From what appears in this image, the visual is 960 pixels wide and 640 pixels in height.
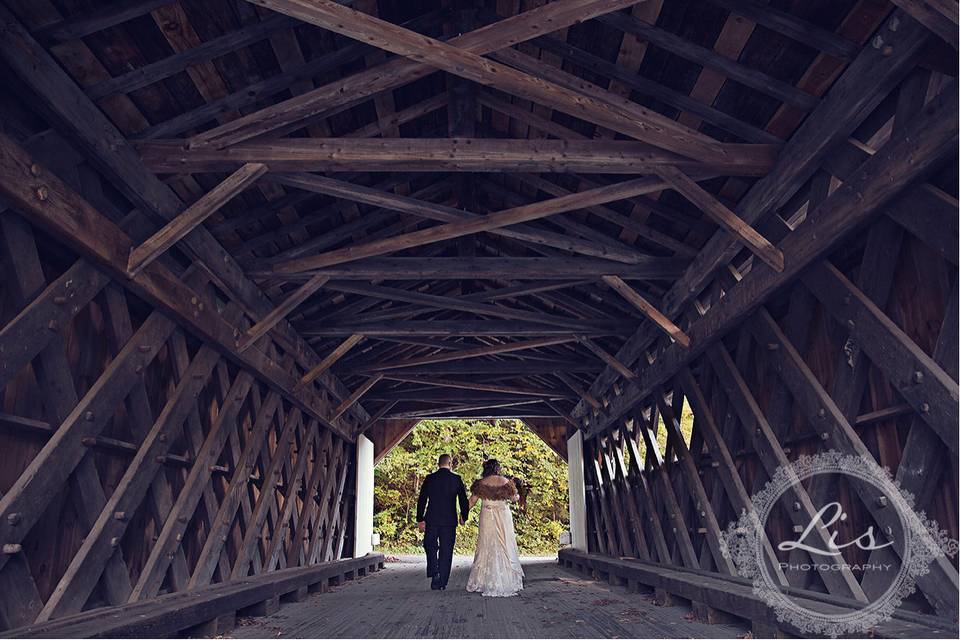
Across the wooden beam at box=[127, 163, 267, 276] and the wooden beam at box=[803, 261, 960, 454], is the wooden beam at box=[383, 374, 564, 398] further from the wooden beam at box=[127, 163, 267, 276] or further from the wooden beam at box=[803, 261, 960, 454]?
the wooden beam at box=[803, 261, 960, 454]

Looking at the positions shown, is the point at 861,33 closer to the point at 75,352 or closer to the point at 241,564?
the point at 75,352

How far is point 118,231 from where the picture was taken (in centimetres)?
427

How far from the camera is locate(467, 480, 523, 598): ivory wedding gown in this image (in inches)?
291

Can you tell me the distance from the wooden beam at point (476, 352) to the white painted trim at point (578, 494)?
4141 millimetres

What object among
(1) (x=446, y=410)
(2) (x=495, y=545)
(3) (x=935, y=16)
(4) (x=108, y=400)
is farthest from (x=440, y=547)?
(3) (x=935, y=16)

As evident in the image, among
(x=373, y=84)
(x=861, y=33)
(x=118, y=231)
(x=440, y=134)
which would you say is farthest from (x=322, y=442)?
(x=861, y=33)

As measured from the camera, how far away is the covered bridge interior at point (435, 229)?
345cm

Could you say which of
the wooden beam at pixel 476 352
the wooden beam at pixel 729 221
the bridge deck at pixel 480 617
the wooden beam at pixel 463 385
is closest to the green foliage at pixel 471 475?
the wooden beam at pixel 463 385

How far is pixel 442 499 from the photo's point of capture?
8.19 meters

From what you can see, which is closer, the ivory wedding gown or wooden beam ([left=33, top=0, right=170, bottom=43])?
wooden beam ([left=33, top=0, right=170, bottom=43])

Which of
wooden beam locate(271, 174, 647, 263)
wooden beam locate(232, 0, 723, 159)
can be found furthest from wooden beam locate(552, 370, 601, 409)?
wooden beam locate(232, 0, 723, 159)

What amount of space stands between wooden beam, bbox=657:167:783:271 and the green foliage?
17.0 meters

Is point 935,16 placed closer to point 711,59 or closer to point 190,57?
point 711,59

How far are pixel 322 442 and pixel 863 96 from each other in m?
8.12
